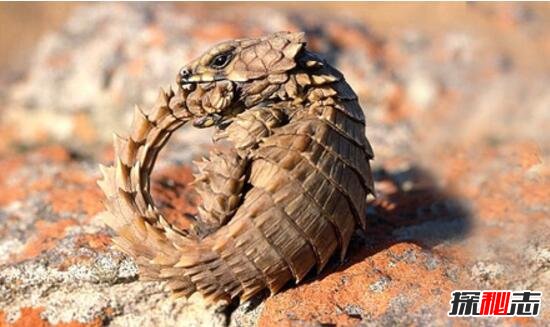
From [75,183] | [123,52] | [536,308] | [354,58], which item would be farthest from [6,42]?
[536,308]

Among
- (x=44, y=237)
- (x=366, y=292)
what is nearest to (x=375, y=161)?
(x=366, y=292)

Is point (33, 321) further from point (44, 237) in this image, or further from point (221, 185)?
point (221, 185)

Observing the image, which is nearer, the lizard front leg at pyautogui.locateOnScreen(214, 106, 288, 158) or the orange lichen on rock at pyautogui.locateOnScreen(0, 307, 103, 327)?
the lizard front leg at pyautogui.locateOnScreen(214, 106, 288, 158)

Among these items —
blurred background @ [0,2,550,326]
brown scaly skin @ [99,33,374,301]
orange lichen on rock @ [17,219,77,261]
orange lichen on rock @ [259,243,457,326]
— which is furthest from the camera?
orange lichen on rock @ [17,219,77,261]

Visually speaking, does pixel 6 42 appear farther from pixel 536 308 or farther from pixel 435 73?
pixel 536 308

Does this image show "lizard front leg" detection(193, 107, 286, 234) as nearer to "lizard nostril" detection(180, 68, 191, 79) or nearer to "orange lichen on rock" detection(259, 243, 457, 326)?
"lizard nostril" detection(180, 68, 191, 79)

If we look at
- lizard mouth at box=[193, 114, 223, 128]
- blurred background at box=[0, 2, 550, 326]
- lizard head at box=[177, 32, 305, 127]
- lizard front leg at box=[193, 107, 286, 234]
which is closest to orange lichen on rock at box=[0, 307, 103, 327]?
blurred background at box=[0, 2, 550, 326]

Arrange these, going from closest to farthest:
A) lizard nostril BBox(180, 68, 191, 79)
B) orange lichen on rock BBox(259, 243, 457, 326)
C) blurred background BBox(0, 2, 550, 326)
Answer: orange lichen on rock BBox(259, 243, 457, 326) < lizard nostril BBox(180, 68, 191, 79) < blurred background BBox(0, 2, 550, 326)
